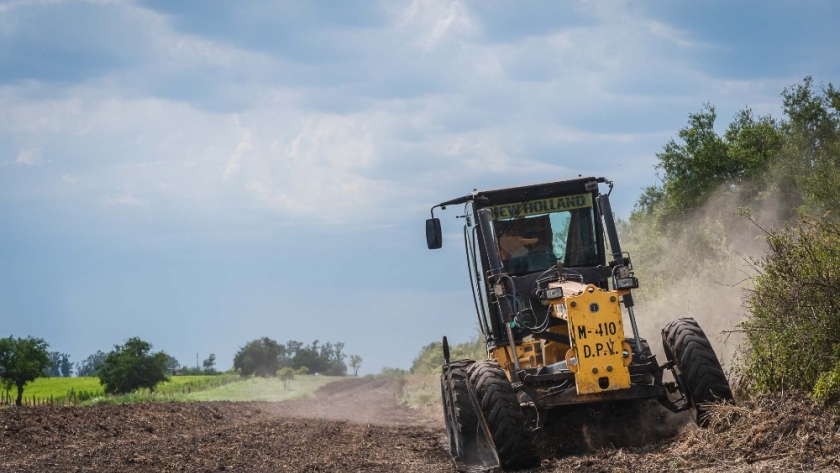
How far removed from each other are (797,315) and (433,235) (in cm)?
460

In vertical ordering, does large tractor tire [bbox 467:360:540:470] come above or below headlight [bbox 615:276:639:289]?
below

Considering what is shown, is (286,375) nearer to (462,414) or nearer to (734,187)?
(734,187)

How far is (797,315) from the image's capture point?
10.1 metres

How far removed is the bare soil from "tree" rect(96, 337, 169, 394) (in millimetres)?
35421

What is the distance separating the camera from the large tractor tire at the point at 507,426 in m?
9.45

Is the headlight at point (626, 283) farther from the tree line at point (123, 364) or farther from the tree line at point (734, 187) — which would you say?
the tree line at point (123, 364)

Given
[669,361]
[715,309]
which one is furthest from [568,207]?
[715,309]

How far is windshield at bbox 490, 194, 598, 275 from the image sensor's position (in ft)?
38.8

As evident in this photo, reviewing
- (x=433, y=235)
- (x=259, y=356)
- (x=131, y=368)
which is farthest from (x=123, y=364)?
(x=433, y=235)

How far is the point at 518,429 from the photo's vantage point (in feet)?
31.0

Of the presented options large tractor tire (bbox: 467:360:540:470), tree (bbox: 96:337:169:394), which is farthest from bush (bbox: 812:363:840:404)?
tree (bbox: 96:337:169:394)

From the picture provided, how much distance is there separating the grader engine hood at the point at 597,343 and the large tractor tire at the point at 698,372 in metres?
0.76

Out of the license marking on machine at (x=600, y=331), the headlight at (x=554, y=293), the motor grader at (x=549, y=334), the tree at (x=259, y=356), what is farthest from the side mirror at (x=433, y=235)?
the tree at (x=259, y=356)

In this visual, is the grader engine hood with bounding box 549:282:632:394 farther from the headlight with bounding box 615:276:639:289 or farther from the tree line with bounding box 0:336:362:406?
the tree line with bounding box 0:336:362:406
